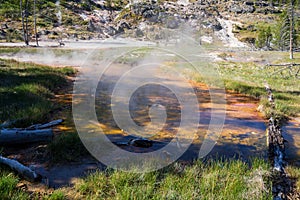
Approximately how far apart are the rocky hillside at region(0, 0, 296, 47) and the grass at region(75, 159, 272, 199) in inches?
1935

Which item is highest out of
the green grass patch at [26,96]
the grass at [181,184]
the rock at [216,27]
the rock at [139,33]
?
the rock at [216,27]

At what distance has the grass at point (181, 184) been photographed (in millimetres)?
5359

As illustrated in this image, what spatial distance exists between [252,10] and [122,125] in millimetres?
141748

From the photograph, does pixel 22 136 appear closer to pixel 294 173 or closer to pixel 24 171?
pixel 24 171

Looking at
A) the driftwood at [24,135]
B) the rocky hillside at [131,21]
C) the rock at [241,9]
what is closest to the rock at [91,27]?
the rocky hillside at [131,21]

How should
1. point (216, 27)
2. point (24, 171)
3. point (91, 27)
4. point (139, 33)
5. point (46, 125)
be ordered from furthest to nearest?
point (216, 27) → point (91, 27) → point (139, 33) → point (46, 125) → point (24, 171)

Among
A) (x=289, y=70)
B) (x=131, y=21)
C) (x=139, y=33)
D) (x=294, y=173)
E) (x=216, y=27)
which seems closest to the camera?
(x=294, y=173)

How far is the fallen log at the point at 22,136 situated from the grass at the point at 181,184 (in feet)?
8.96

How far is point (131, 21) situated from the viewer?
88250 mm

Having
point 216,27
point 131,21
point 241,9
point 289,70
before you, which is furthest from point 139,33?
point 241,9

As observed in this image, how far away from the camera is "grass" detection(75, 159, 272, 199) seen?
5.36 metres

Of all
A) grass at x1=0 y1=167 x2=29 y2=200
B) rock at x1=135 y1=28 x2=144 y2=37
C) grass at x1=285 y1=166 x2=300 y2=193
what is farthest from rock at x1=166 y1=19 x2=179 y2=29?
grass at x1=0 y1=167 x2=29 y2=200

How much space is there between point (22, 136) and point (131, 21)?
3334 inches

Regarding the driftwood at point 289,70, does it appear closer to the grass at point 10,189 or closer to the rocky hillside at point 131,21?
the grass at point 10,189
